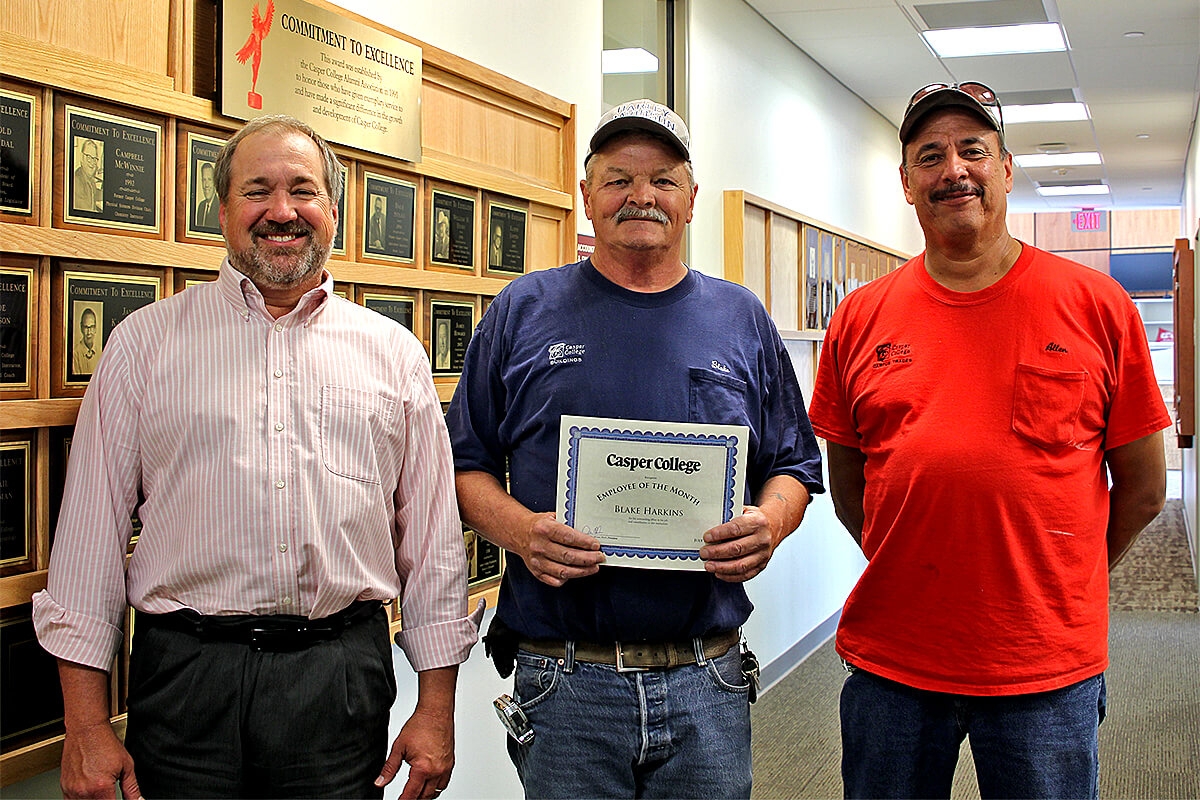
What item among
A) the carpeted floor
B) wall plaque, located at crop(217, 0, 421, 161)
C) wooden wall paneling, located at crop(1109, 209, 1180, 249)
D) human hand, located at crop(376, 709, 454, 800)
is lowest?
the carpeted floor

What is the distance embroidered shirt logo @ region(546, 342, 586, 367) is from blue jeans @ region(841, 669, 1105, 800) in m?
0.77

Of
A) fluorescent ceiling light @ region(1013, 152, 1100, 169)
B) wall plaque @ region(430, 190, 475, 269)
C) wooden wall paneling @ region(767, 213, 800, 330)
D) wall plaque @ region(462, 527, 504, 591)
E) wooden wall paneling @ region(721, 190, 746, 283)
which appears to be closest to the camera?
wall plaque @ region(430, 190, 475, 269)

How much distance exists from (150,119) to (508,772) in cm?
196

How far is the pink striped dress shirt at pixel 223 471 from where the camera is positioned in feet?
5.25

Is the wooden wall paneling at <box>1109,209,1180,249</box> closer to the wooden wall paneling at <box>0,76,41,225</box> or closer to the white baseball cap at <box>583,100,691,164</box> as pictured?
the white baseball cap at <box>583,100,691,164</box>

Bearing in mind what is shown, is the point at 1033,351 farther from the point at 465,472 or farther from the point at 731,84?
the point at 731,84

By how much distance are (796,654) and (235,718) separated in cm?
410

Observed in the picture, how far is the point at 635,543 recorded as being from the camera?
1.73 meters

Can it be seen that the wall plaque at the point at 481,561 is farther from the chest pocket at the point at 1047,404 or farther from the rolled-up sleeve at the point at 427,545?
the chest pocket at the point at 1047,404

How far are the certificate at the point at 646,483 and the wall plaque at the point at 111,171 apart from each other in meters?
0.79

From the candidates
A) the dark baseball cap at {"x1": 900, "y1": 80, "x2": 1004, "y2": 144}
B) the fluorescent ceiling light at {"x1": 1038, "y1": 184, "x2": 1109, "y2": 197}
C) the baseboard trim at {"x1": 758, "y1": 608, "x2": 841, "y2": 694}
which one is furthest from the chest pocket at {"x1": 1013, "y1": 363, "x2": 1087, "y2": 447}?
the fluorescent ceiling light at {"x1": 1038, "y1": 184, "x2": 1109, "y2": 197}

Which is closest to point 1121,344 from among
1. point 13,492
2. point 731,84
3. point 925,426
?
point 925,426

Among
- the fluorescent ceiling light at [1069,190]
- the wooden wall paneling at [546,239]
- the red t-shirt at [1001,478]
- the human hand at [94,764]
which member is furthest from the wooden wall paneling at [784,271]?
the fluorescent ceiling light at [1069,190]

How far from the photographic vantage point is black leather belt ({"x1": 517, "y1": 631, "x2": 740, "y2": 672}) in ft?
5.75
